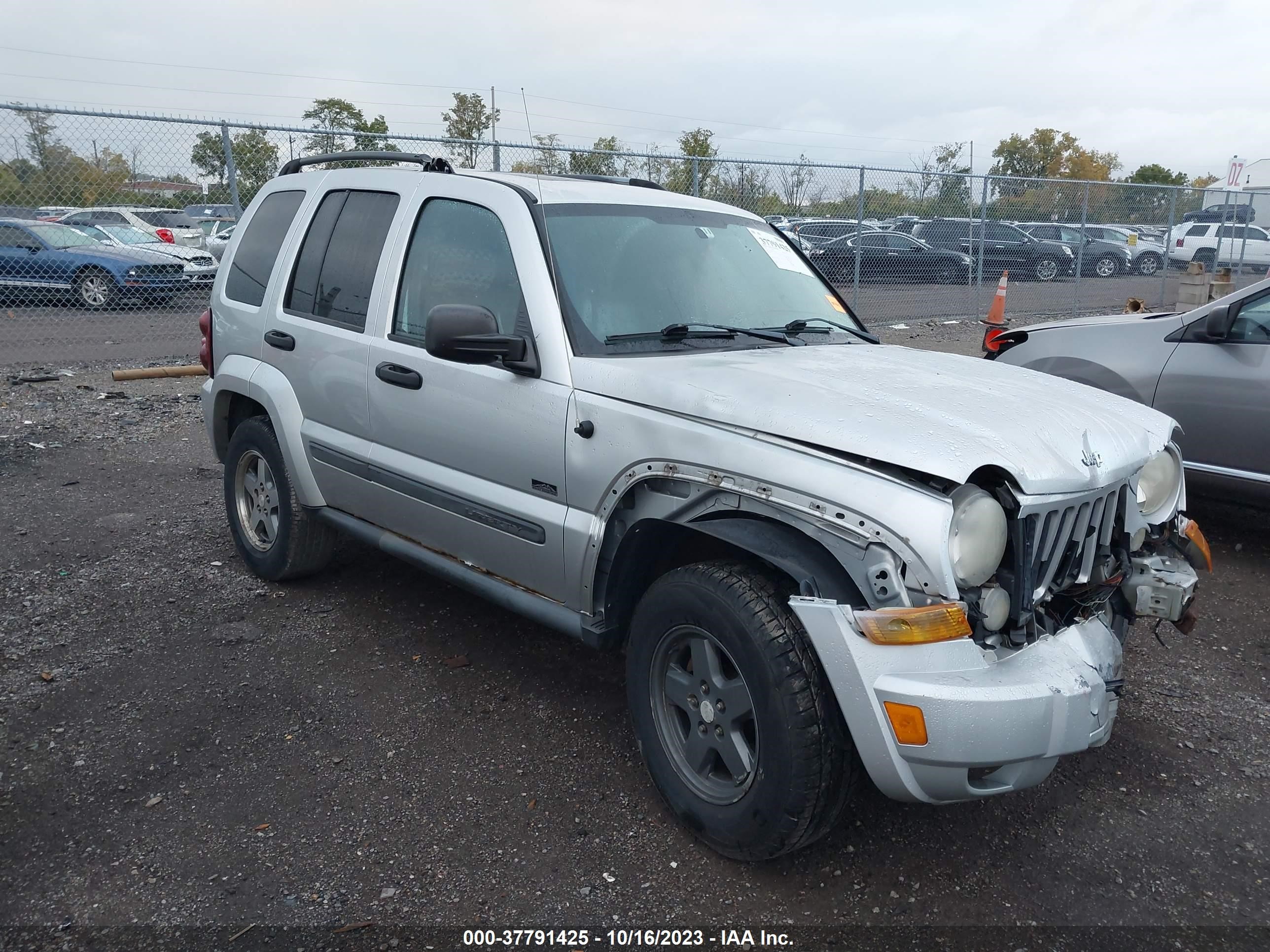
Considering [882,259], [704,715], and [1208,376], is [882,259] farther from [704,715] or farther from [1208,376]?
[704,715]

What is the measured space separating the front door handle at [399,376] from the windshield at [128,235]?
9711 millimetres

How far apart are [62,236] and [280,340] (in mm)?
8561

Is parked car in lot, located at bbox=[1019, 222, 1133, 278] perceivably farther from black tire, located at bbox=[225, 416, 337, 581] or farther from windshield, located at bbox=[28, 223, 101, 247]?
A: black tire, located at bbox=[225, 416, 337, 581]

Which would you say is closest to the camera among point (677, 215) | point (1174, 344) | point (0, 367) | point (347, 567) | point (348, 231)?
point (677, 215)

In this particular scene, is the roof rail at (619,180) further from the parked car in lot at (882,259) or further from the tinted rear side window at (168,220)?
the parked car in lot at (882,259)

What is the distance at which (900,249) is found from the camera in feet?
47.4

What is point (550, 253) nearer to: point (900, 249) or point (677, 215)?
point (677, 215)

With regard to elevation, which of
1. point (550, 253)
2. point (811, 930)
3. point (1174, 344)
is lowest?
point (811, 930)

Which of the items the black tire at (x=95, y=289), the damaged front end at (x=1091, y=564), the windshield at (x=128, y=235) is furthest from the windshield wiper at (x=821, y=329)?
the windshield at (x=128, y=235)

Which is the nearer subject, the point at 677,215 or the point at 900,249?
the point at 677,215

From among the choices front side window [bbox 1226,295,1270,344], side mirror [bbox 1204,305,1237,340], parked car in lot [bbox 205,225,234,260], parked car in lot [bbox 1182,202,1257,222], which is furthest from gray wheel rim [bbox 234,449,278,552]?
parked car in lot [bbox 1182,202,1257,222]

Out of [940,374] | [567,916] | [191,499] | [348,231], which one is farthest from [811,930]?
[191,499]

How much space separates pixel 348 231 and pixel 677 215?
148 cm

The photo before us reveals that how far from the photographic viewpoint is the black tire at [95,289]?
1129 centimetres
